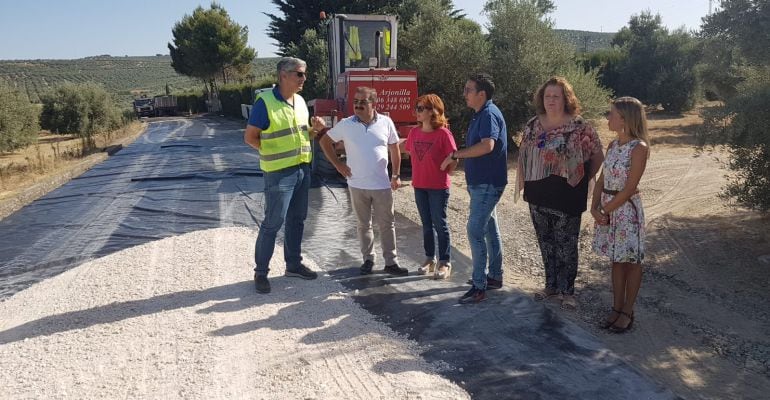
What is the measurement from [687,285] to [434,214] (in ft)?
7.93

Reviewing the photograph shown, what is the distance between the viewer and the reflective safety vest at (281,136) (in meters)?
4.27

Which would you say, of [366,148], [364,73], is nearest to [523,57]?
[364,73]

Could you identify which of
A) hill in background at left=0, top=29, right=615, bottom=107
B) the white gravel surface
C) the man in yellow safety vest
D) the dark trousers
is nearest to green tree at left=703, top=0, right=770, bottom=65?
the dark trousers

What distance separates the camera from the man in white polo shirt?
453cm

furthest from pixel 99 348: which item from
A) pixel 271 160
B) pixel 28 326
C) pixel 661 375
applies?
pixel 661 375

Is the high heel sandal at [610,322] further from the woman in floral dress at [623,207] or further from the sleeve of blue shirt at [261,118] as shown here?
the sleeve of blue shirt at [261,118]

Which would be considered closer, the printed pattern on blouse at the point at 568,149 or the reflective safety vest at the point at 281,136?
the printed pattern on blouse at the point at 568,149

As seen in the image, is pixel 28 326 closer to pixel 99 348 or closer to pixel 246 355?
pixel 99 348

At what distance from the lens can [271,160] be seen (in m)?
4.35

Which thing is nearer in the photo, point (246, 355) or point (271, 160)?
point (246, 355)

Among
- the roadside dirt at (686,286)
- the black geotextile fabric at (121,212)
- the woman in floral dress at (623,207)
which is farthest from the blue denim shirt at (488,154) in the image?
the black geotextile fabric at (121,212)

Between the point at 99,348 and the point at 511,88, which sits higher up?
the point at 511,88

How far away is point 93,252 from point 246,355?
3.36 m

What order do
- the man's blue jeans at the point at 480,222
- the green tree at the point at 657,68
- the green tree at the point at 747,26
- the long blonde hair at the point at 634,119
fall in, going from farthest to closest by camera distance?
1. the green tree at the point at 657,68
2. the green tree at the point at 747,26
3. the man's blue jeans at the point at 480,222
4. the long blonde hair at the point at 634,119
